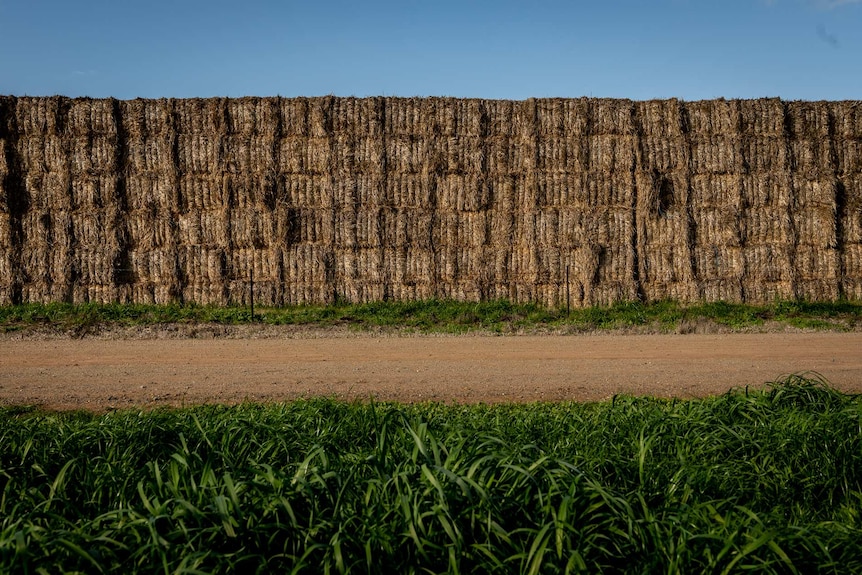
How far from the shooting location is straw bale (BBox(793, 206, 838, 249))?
19828 millimetres

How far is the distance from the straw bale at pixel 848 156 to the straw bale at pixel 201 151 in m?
14.7

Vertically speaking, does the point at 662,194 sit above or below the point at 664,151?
below

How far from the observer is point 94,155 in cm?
1955

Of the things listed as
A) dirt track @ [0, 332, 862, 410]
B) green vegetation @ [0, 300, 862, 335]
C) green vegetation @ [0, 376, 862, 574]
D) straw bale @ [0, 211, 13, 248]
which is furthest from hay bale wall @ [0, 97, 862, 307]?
green vegetation @ [0, 376, 862, 574]

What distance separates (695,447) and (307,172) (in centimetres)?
1469

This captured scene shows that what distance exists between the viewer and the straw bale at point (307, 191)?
65.1ft

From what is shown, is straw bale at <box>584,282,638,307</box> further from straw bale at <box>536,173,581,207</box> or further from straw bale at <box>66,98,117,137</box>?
straw bale at <box>66,98,117,137</box>

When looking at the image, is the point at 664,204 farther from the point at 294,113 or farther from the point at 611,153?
the point at 294,113

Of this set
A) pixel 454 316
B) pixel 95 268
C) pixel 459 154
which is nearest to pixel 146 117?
pixel 95 268

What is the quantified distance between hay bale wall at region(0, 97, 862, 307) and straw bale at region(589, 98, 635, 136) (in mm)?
34

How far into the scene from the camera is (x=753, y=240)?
20.0 meters

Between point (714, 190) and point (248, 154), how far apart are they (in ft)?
36.5

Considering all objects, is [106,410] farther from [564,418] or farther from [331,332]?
[331,332]

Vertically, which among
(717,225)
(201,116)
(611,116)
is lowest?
(717,225)
